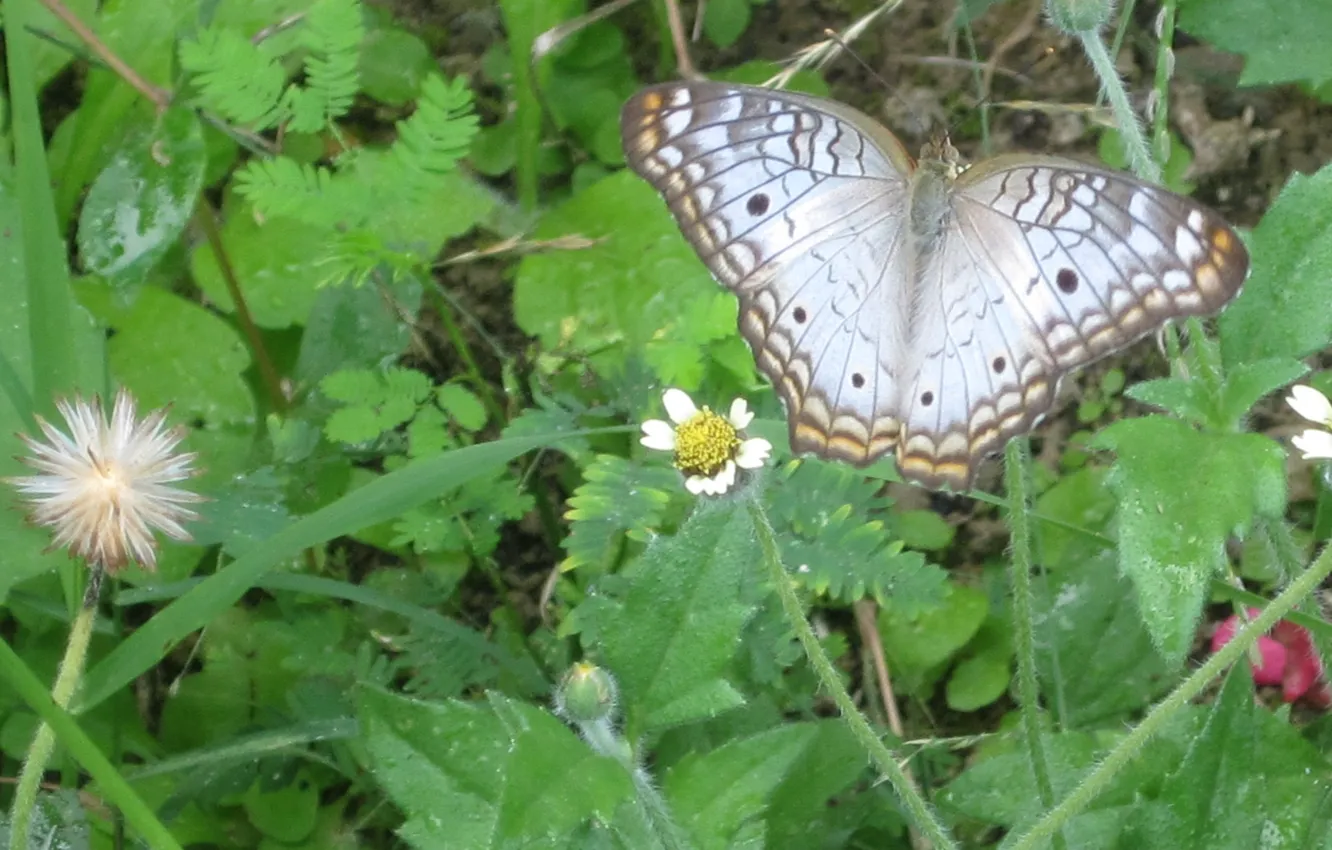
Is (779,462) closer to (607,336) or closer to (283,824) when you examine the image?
(607,336)

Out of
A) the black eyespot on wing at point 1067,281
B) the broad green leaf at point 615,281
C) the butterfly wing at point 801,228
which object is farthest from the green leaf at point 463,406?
the black eyespot on wing at point 1067,281

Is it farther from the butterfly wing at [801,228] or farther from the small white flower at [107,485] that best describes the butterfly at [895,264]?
the small white flower at [107,485]

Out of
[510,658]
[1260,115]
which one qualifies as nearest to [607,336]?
[510,658]

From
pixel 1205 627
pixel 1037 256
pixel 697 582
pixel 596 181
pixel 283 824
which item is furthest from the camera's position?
pixel 596 181

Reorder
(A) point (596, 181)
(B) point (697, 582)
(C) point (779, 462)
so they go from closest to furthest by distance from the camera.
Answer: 1. (B) point (697, 582)
2. (C) point (779, 462)
3. (A) point (596, 181)

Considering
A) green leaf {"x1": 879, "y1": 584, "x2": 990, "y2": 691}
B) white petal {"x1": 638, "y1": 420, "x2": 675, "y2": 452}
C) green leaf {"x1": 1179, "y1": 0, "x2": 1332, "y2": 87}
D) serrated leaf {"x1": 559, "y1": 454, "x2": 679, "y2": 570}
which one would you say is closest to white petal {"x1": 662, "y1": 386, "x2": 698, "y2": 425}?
white petal {"x1": 638, "y1": 420, "x2": 675, "y2": 452}

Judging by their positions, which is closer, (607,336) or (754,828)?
(754,828)
